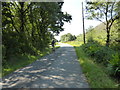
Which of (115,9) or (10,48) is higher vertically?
(115,9)

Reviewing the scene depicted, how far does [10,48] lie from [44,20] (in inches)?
493

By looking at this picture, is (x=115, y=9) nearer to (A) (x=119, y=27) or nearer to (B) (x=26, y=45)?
(A) (x=119, y=27)

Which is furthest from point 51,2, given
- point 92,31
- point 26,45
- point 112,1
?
point 92,31

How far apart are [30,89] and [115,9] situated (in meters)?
15.0

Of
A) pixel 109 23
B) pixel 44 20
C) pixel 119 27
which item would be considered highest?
pixel 44 20

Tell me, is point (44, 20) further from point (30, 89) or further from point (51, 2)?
point (30, 89)

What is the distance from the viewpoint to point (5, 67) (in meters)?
6.68

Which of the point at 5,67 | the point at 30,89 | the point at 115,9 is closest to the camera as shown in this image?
the point at 30,89

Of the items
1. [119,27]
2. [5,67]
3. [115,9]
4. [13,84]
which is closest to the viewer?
[13,84]

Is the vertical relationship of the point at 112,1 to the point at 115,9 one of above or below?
above

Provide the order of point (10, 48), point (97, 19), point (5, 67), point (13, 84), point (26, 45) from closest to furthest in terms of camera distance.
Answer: point (13, 84)
point (5, 67)
point (10, 48)
point (26, 45)
point (97, 19)

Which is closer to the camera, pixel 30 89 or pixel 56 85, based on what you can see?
pixel 30 89

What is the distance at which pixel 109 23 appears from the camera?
15461mm

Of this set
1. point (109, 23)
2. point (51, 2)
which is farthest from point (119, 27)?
point (51, 2)
